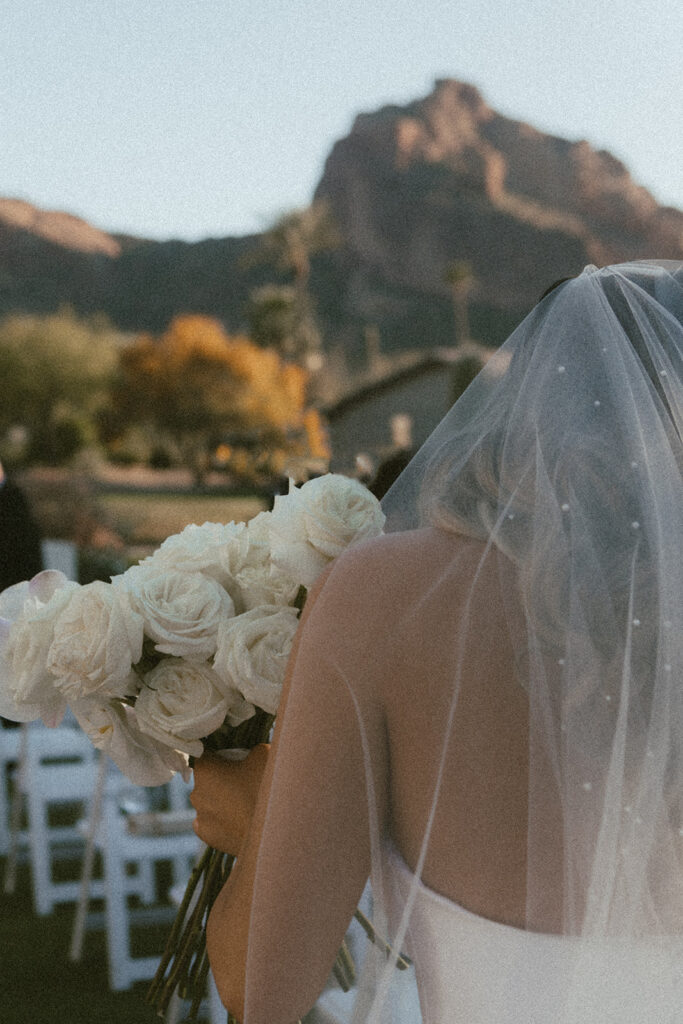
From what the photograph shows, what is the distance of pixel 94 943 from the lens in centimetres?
491

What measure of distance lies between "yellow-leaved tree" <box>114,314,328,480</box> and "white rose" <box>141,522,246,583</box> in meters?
51.5

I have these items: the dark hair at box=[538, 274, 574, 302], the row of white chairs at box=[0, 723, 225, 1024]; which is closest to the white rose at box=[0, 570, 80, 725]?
the dark hair at box=[538, 274, 574, 302]

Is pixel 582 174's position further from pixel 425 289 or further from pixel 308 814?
pixel 308 814

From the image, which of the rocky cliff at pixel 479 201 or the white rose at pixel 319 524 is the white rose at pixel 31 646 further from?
the rocky cliff at pixel 479 201

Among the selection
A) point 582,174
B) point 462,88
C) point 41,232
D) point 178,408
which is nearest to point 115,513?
point 178,408

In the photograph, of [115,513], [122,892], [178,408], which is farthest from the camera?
[178,408]

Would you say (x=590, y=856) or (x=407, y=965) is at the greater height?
(x=590, y=856)

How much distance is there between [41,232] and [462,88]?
3814 cm

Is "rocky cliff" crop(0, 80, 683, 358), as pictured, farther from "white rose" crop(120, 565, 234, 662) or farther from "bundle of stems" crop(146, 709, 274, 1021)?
"white rose" crop(120, 565, 234, 662)

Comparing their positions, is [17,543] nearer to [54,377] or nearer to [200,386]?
[200,386]

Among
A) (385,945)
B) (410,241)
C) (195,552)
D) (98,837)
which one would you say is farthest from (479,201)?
(385,945)

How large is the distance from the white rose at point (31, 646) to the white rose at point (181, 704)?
0.47ft

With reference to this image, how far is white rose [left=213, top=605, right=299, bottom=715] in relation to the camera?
148cm

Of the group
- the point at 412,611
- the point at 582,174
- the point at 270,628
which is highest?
the point at 582,174
